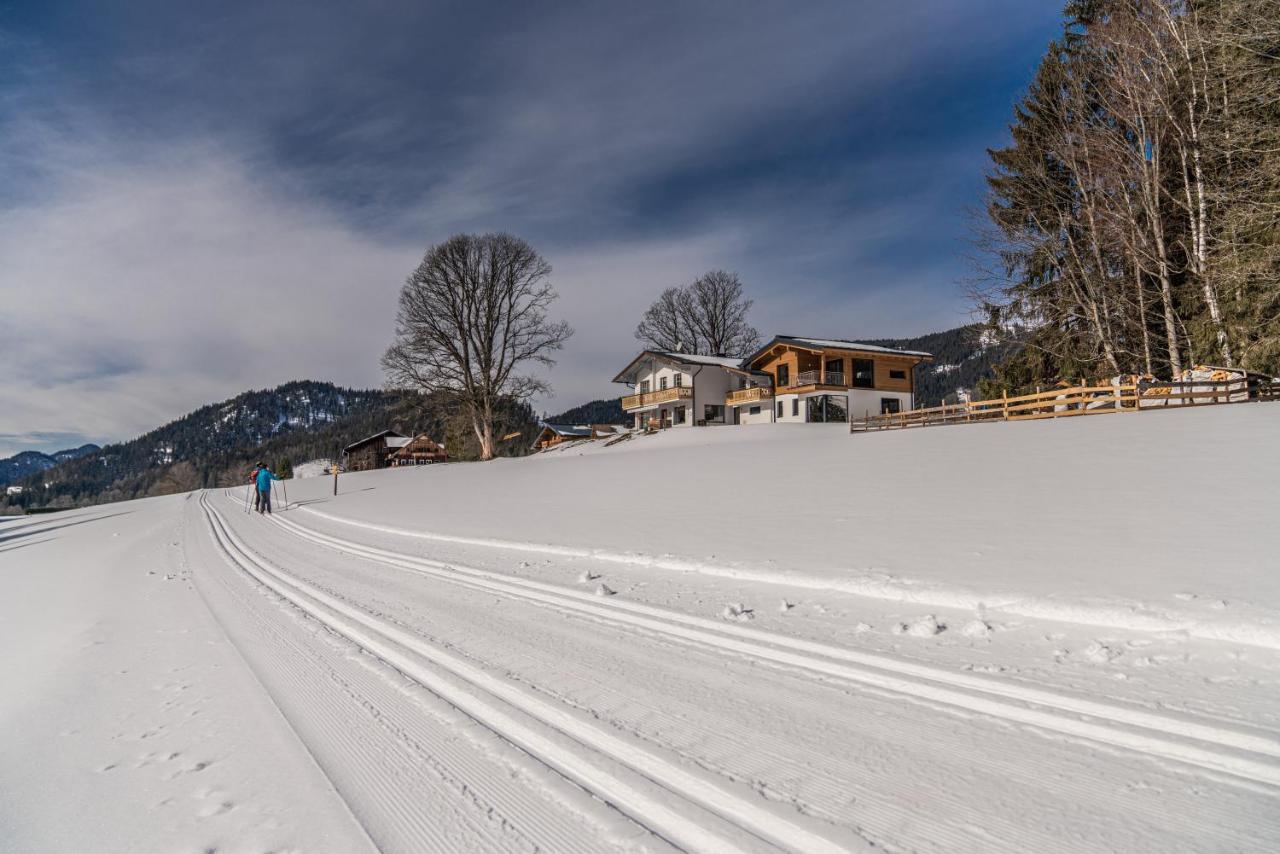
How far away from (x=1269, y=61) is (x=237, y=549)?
2697cm

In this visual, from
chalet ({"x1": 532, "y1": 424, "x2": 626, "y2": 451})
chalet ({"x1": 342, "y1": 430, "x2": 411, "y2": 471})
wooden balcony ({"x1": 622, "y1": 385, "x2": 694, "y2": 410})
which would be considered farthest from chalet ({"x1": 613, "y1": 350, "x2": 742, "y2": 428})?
chalet ({"x1": 342, "y1": 430, "x2": 411, "y2": 471})

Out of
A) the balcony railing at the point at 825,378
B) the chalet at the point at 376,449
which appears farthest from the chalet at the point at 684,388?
the chalet at the point at 376,449

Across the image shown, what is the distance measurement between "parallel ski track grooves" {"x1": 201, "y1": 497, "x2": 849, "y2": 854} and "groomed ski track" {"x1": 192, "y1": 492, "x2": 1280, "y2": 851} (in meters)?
0.01

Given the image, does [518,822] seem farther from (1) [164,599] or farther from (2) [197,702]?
(1) [164,599]

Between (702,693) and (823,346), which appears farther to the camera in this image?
A: (823,346)

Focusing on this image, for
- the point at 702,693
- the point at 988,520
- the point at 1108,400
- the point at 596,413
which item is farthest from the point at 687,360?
the point at 596,413

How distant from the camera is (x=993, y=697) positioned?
3.15 metres

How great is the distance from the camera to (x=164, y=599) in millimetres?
6980

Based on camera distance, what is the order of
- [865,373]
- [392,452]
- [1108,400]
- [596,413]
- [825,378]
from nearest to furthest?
[1108,400]
[825,378]
[865,373]
[392,452]
[596,413]

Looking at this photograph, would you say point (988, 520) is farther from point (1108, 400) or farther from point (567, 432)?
point (567, 432)

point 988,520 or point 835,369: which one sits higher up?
point 835,369

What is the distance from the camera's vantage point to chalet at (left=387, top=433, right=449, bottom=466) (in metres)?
72.2

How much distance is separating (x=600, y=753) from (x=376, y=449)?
272 feet

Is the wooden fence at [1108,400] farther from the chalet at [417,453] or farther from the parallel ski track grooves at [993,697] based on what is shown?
the chalet at [417,453]
